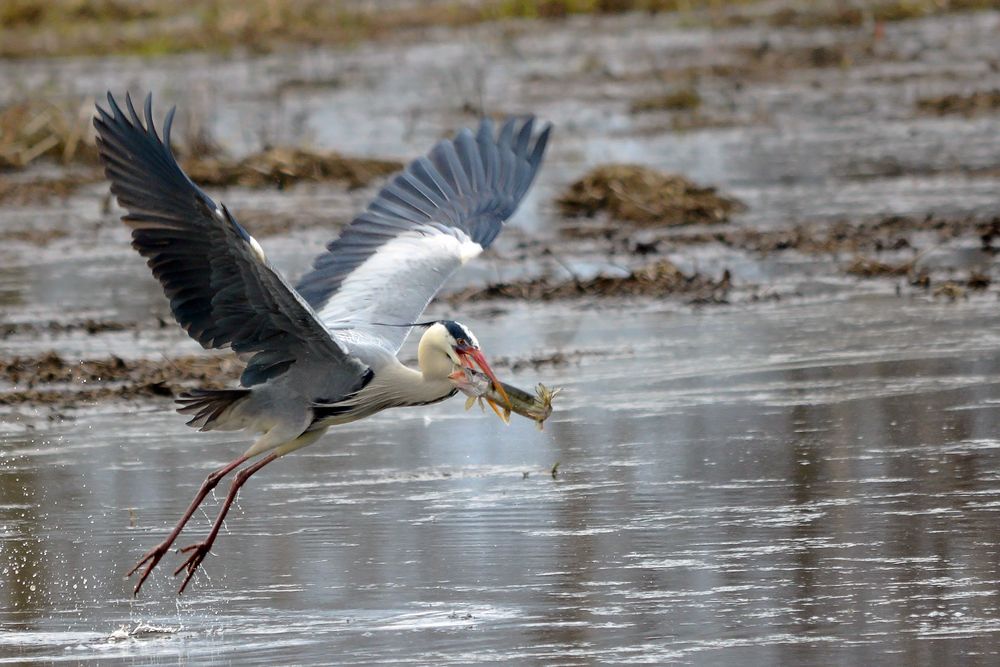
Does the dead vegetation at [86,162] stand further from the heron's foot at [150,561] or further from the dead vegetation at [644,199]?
the heron's foot at [150,561]

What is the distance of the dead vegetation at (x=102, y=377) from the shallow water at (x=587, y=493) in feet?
0.60

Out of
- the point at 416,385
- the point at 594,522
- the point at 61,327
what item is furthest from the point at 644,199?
the point at 594,522

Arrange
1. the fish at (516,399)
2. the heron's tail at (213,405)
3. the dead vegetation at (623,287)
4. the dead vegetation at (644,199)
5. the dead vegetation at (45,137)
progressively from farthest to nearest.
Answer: the dead vegetation at (45,137)
the dead vegetation at (644,199)
the dead vegetation at (623,287)
the heron's tail at (213,405)
the fish at (516,399)

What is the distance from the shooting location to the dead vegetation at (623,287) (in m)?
11.5

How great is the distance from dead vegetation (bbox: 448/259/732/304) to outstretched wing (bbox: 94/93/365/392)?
15.1 feet

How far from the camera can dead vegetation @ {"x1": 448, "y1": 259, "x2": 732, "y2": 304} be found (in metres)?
11.5

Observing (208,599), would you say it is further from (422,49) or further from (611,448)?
(422,49)

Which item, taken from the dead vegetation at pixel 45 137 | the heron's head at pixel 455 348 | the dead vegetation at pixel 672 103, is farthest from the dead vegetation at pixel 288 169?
the heron's head at pixel 455 348

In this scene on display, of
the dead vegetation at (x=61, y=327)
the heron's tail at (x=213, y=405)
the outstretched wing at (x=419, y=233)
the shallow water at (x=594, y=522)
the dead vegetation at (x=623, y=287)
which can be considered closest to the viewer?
the shallow water at (x=594, y=522)

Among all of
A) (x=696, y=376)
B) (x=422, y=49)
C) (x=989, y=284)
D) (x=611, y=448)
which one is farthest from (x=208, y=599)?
(x=422, y=49)

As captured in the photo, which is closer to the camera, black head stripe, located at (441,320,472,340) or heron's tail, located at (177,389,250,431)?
black head stripe, located at (441,320,472,340)

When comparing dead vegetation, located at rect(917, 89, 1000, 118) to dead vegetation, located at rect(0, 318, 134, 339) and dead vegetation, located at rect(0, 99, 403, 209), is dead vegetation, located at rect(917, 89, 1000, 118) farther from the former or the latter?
dead vegetation, located at rect(0, 318, 134, 339)

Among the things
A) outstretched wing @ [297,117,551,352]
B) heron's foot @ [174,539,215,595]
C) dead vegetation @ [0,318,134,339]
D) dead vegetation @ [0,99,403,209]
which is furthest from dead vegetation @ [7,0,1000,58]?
heron's foot @ [174,539,215,595]

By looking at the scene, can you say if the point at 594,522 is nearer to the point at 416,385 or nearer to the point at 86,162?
the point at 416,385
